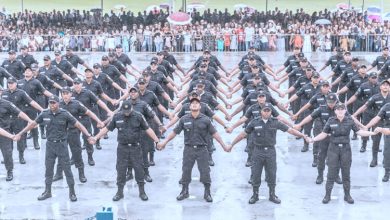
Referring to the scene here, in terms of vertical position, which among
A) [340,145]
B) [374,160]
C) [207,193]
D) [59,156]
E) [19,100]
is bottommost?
[207,193]

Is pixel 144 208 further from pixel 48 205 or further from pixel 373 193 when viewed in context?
pixel 373 193

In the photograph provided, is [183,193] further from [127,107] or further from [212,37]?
[212,37]

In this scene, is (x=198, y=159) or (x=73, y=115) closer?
(x=198, y=159)

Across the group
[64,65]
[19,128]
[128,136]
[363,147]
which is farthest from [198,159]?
[64,65]

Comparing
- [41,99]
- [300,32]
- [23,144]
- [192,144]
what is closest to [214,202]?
[192,144]

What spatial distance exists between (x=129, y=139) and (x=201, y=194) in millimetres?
1751

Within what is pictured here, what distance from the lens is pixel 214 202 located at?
1498 centimetres

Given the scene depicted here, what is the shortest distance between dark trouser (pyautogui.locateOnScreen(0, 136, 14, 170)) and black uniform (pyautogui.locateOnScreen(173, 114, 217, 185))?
3.42m

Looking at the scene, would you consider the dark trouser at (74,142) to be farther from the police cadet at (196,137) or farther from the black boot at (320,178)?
the black boot at (320,178)

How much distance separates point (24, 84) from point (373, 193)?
25.9ft

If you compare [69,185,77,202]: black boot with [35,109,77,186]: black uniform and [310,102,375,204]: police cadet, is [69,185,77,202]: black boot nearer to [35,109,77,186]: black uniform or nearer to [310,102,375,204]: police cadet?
[35,109,77,186]: black uniform

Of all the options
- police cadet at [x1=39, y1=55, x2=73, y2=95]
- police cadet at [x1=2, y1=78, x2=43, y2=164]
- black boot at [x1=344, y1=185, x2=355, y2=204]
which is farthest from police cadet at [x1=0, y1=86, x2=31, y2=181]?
black boot at [x1=344, y1=185, x2=355, y2=204]

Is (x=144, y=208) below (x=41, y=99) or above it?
below

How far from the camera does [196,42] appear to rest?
3606cm
